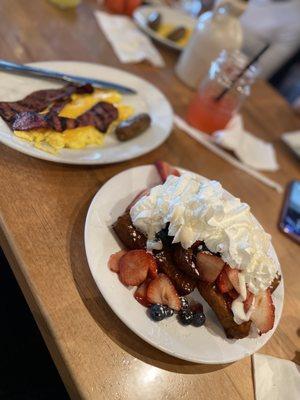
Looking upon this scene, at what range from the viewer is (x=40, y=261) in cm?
81

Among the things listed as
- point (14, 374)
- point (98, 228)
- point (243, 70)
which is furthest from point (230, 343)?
point (243, 70)

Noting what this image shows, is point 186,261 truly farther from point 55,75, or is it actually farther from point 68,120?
point 55,75

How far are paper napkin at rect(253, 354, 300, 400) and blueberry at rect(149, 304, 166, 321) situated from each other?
0.26m

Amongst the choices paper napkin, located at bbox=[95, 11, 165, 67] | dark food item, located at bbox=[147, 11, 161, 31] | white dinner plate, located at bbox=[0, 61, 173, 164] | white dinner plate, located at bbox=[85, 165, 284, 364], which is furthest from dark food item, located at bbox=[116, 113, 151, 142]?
Answer: dark food item, located at bbox=[147, 11, 161, 31]

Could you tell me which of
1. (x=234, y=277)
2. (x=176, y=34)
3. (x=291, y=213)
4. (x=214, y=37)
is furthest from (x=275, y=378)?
(x=176, y=34)

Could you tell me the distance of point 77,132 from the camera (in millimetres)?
1033

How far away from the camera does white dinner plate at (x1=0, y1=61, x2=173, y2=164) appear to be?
94cm

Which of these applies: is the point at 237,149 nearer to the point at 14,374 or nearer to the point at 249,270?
the point at 249,270

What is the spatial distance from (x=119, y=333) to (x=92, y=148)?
0.53 m

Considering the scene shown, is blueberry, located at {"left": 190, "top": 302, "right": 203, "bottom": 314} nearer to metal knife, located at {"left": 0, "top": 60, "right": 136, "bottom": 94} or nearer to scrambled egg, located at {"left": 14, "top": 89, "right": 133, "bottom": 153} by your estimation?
scrambled egg, located at {"left": 14, "top": 89, "right": 133, "bottom": 153}

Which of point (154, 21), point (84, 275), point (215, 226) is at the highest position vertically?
point (215, 226)

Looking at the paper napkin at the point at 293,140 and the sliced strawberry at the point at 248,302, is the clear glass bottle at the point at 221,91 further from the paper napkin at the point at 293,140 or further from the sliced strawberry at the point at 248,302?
the sliced strawberry at the point at 248,302

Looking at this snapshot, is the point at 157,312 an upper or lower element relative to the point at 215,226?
lower

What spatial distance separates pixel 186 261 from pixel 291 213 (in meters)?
0.60
